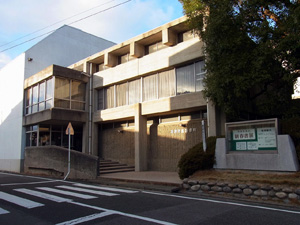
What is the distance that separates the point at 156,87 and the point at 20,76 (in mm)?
13242

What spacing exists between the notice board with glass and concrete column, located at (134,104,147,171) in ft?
22.4

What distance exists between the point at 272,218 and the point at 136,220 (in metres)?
2.99

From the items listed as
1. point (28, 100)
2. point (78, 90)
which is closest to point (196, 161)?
point (78, 90)

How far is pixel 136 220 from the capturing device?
5.83 m

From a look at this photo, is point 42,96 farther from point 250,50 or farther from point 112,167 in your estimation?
point 250,50

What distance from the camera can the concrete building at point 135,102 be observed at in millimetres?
14789

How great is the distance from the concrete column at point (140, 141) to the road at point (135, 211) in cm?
734

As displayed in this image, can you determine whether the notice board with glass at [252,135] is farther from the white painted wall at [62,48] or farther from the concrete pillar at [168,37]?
the white painted wall at [62,48]

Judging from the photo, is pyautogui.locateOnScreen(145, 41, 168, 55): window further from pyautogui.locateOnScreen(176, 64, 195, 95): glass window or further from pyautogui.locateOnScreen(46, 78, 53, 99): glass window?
pyautogui.locateOnScreen(46, 78, 53, 99): glass window

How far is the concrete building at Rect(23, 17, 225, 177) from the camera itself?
48.5 feet

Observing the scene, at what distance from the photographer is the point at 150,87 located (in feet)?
55.3

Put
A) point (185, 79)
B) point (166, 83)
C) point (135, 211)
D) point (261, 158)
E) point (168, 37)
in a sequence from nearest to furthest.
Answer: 1. point (135, 211)
2. point (261, 158)
3. point (185, 79)
4. point (168, 37)
5. point (166, 83)

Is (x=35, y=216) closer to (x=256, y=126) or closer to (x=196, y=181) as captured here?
(x=196, y=181)

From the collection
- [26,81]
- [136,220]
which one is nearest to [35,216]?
[136,220]
